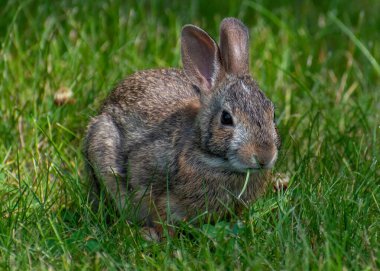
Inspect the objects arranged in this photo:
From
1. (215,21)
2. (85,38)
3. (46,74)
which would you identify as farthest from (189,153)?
(215,21)

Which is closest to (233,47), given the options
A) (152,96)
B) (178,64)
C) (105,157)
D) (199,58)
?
(199,58)

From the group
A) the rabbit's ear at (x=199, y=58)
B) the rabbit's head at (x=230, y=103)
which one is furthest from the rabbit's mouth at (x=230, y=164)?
the rabbit's ear at (x=199, y=58)

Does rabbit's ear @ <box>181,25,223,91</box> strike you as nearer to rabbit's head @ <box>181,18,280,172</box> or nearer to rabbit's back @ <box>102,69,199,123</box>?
rabbit's head @ <box>181,18,280,172</box>

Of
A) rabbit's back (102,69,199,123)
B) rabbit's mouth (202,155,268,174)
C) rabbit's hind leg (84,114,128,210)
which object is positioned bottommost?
rabbit's hind leg (84,114,128,210)

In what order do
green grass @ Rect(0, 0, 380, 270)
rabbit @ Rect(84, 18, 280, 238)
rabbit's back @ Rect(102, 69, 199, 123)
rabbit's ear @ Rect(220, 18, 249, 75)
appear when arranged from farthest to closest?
rabbit's back @ Rect(102, 69, 199, 123)
rabbit's ear @ Rect(220, 18, 249, 75)
rabbit @ Rect(84, 18, 280, 238)
green grass @ Rect(0, 0, 380, 270)

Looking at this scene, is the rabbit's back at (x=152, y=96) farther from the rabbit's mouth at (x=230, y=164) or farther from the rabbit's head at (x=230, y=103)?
the rabbit's mouth at (x=230, y=164)

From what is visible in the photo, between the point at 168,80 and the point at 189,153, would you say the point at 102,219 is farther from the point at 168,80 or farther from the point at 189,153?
the point at 168,80

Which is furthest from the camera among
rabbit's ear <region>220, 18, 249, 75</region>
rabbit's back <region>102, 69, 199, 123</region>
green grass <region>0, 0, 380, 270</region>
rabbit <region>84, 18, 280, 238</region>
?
rabbit's back <region>102, 69, 199, 123</region>

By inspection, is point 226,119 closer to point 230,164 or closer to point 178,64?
point 230,164

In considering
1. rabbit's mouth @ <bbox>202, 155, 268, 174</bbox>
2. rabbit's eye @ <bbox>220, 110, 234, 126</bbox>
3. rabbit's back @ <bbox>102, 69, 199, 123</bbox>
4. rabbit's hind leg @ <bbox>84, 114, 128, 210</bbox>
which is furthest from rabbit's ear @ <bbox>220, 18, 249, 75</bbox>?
rabbit's hind leg @ <bbox>84, 114, 128, 210</bbox>
